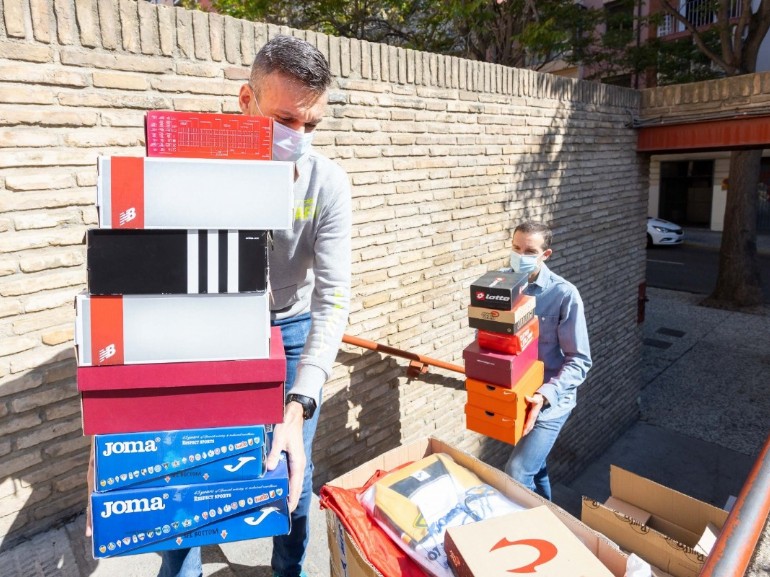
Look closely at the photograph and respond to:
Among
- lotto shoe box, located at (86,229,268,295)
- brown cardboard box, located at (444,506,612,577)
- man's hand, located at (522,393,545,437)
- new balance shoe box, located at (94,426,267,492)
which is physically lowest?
man's hand, located at (522,393,545,437)

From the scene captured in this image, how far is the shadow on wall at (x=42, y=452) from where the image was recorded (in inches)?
113

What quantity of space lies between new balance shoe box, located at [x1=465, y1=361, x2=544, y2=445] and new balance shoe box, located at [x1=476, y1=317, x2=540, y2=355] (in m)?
0.24

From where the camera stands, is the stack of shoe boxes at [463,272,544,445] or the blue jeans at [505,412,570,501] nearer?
the stack of shoe boxes at [463,272,544,445]

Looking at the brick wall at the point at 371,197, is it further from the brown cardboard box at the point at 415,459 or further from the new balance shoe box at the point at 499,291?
the brown cardboard box at the point at 415,459

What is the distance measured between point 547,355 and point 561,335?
279mm

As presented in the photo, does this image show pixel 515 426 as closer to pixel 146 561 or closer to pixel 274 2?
pixel 146 561

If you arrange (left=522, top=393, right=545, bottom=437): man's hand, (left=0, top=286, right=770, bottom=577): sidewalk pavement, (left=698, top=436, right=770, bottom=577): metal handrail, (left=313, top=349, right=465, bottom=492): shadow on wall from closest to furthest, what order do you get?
(left=698, top=436, right=770, bottom=577): metal handrail
(left=0, top=286, right=770, bottom=577): sidewalk pavement
(left=522, top=393, right=545, bottom=437): man's hand
(left=313, top=349, right=465, bottom=492): shadow on wall

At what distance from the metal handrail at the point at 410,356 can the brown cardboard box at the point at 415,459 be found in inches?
54.4

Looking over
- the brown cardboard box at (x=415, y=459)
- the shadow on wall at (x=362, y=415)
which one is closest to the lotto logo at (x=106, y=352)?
the brown cardboard box at (x=415, y=459)

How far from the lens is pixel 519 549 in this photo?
197cm

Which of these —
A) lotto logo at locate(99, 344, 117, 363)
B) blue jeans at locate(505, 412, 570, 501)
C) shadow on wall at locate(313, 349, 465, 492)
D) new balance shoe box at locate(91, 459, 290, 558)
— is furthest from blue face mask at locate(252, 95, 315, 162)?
blue jeans at locate(505, 412, 570, 501)

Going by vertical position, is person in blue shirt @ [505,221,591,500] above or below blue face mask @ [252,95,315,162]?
below

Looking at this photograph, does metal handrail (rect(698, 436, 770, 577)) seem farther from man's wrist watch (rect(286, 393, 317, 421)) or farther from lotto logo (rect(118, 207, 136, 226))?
lotto logo (rect(118, 207, 136, 226))

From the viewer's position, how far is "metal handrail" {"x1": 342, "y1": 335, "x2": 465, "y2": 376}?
13.8 feet
